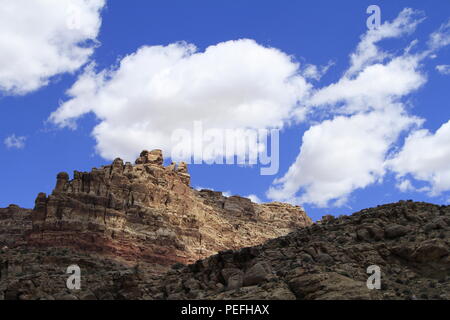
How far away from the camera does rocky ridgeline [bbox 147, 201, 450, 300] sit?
26.2 metres

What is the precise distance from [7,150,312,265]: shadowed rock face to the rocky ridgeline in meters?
60.6

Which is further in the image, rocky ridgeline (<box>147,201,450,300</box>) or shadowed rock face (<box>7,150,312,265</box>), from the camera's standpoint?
shadowed rock face (<box>7,150,312,265</box>)

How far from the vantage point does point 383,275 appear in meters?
27.9

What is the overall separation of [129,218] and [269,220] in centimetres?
5738

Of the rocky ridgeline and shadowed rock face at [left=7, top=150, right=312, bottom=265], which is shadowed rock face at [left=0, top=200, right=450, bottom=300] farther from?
shadowed rock face at [left=7, top=150, right=312, bottom=265]

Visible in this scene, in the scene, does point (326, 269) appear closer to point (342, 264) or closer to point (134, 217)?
point (342, 264)

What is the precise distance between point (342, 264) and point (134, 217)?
79001mm

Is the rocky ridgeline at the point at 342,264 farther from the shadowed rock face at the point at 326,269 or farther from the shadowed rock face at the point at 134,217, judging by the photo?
the shadowed rock face at the point at 134,217

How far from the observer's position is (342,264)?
28.8m

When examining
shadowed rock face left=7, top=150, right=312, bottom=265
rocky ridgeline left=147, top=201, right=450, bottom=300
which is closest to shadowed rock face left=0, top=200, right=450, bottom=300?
rocky ridgeline left=147, top=201, right=450, bottom=300

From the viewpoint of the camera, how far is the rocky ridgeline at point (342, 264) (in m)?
26.2

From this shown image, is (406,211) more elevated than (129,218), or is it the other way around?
(129,218)

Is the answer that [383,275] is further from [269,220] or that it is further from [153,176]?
[269,220]
